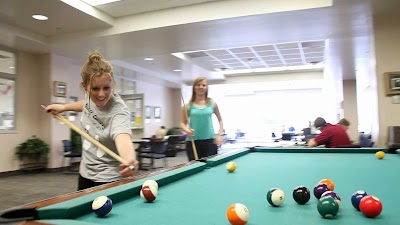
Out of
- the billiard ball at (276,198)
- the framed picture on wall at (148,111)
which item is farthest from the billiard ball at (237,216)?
the framed picture on wall at (148,111)

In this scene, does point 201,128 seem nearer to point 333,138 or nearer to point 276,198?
point 333,138

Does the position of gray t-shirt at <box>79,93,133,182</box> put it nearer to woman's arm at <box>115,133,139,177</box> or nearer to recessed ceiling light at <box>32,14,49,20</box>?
woman's arm at <box>115,133,139,177</box>

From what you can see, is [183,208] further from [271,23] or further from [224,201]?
[271,23]

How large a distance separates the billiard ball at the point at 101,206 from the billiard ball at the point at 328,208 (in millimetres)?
658

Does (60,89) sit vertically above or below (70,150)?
above

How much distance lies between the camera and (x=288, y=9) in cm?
479

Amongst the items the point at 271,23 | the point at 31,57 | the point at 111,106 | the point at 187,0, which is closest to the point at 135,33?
the point at 187,0

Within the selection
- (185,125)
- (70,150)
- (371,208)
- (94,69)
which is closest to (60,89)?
(70,150)

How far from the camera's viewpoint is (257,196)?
1300 millimetres

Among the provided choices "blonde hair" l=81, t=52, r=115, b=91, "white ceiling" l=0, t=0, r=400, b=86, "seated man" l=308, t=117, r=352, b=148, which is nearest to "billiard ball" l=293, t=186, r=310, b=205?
"blonde hair" l=81, t=52, r=115, b=91

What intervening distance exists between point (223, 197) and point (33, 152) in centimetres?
664

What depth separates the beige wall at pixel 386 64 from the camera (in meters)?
5.20

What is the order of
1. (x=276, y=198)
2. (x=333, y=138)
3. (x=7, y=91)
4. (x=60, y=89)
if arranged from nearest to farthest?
1. (x=276, y=198)
2. (x=333, y=138)
3. (x=7, y=91)
4. (x=60, y=89)

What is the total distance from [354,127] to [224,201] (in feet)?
40.2
